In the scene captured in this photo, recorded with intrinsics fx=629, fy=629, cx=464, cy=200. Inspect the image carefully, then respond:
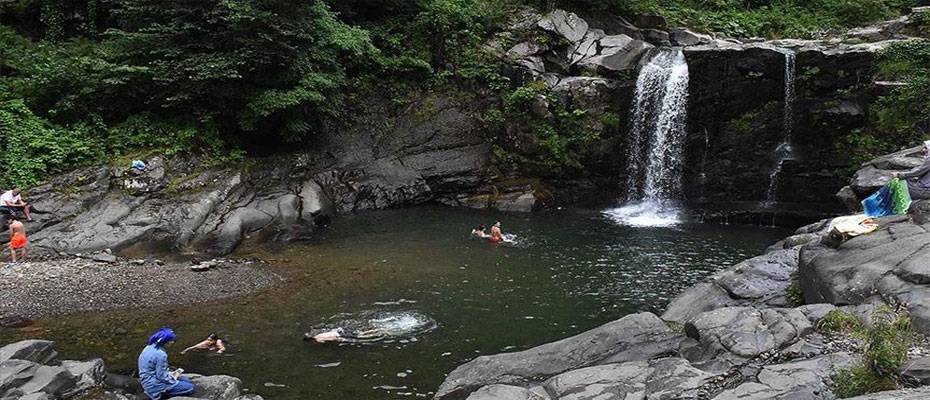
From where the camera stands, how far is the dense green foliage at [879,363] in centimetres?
675

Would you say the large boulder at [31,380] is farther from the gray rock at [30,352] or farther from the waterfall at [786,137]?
the waterfall at [786,137]

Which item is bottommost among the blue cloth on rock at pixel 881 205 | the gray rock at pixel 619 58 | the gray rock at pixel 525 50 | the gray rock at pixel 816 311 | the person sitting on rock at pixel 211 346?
the person sitting on rock at pixel 211 346

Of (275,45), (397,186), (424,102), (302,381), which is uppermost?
(275,45)

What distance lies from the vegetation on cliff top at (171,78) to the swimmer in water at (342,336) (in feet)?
37.6

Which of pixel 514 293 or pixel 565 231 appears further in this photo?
pixel 565 231

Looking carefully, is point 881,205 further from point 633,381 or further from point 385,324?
point 385,324

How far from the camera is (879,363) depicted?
22.3 feet

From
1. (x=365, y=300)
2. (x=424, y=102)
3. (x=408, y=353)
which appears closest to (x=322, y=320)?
(x=365, y=300)

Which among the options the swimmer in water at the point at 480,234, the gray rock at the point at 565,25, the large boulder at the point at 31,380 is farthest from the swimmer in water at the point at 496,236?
the large boulder at the point at 31,380

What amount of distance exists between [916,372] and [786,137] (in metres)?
20.9

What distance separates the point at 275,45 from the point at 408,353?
13414 millimetres

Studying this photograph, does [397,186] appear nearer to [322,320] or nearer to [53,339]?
[322,320]

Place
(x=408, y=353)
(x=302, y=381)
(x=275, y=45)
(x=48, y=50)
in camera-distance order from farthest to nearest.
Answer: (x=48, y=50), (x=275, y=45), (x=408, y=353), (x=302, y=381)

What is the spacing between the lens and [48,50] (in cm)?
2284
